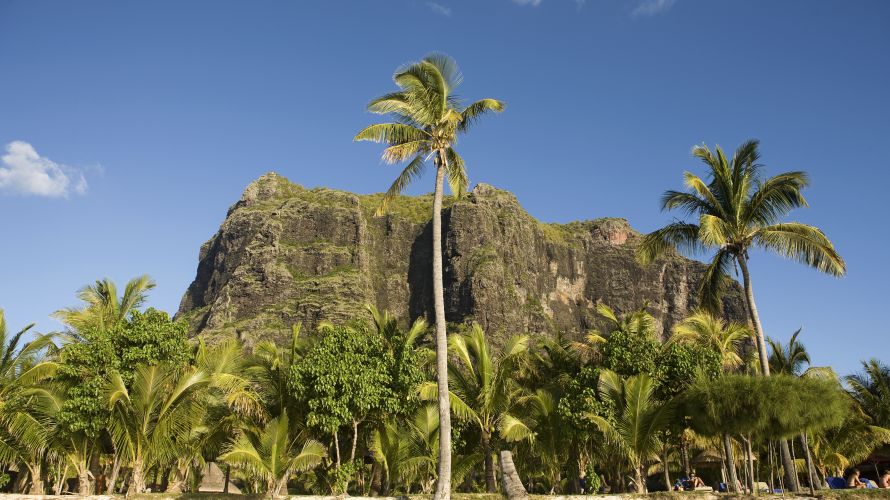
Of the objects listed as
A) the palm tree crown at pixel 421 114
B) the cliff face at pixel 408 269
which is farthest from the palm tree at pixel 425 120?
the cliff face at pixel 408 269

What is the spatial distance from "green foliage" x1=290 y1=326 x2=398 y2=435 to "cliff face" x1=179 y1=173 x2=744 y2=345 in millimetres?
103173

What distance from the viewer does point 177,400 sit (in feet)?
65.0

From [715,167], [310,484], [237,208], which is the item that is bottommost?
[310,484]

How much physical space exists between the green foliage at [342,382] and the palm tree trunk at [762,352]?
10979 millimetres

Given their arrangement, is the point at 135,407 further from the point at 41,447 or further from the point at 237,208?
the point at 237,208

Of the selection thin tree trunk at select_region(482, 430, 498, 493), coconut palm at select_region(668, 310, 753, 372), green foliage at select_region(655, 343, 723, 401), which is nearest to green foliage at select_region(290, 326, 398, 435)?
thin tree trunk at select_region(482, 430, 498, 493)

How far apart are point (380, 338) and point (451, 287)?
120m

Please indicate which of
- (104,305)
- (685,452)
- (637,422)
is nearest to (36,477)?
(104,305)

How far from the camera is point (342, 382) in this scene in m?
20.1

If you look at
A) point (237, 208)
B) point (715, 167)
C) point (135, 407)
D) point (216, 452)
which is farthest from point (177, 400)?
point (237, 208)

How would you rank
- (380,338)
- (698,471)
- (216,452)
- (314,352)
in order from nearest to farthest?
(314,352) → (380,338) → (216,452) → (698,471)

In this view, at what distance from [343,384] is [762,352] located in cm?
1229

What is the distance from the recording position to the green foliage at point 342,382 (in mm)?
20016

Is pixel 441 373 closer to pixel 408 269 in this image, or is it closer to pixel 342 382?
pixel 342 382
